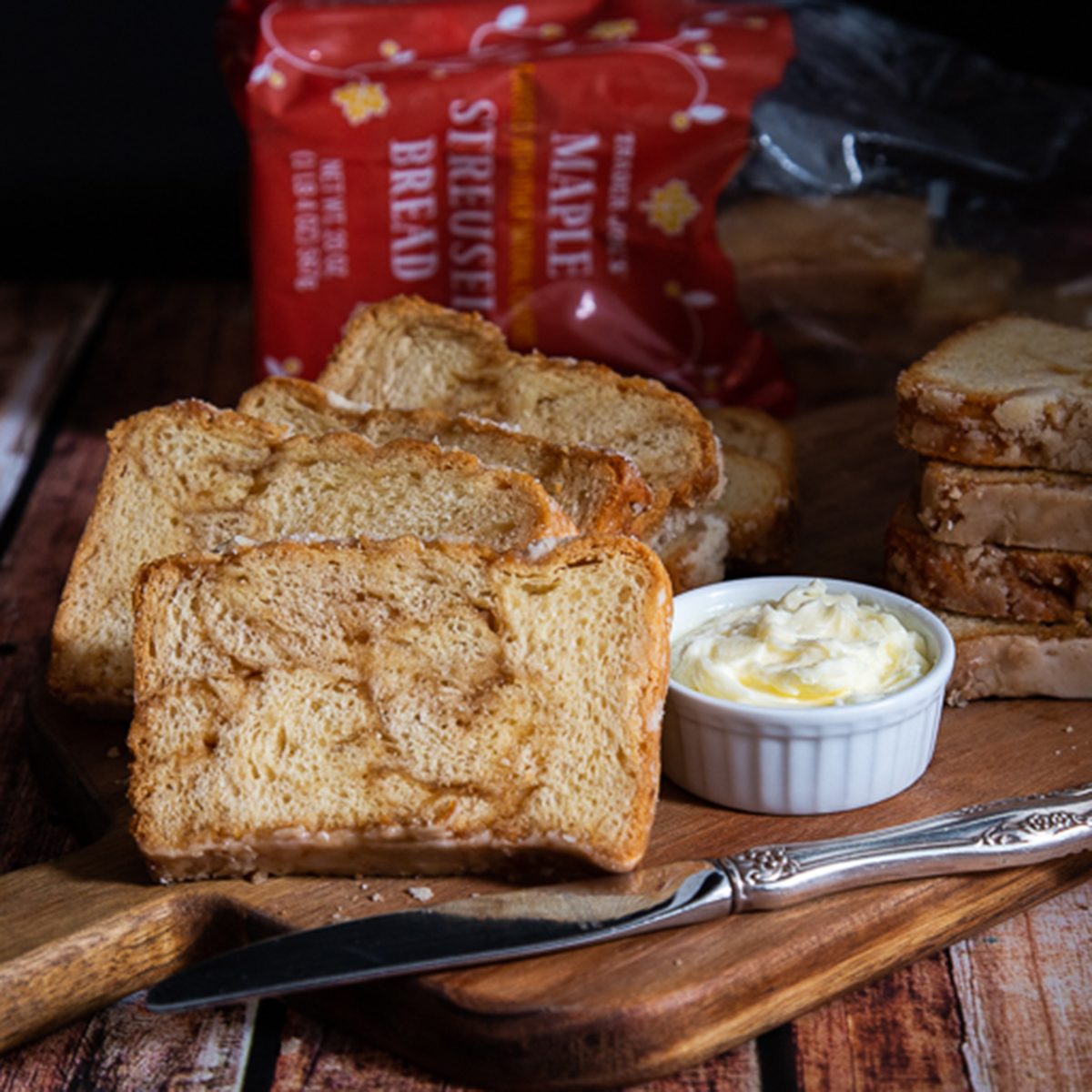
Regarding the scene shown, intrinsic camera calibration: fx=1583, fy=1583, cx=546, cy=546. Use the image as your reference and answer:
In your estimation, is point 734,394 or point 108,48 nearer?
point 734,394

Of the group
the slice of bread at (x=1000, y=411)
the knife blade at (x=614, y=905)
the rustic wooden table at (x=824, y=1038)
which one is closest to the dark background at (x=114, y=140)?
the slice of bread at (x=1000, y=411)

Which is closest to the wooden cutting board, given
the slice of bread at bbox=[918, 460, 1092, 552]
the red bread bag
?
the slice of bread at bbox=[918, 460, 1092, 552]

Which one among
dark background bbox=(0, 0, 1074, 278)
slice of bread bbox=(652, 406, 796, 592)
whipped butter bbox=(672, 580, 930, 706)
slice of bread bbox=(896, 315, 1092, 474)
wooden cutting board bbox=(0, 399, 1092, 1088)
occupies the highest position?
slice of bread bbox=(896, 315, 1092, 474)

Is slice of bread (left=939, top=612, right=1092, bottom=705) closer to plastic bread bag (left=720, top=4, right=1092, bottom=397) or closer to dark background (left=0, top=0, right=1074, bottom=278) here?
plastic bread bag (left=720, top=4, right=1092, bottom=397)

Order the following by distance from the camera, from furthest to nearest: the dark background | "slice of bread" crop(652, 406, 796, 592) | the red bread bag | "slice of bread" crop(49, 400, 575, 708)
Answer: the dark background < the red bread bag < "slice of bread" crop(652, 406, 796, 592) < "slice of bread" crop(49, 400, 575, 708)

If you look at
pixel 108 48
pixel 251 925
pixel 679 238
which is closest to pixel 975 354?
pixel 679 238

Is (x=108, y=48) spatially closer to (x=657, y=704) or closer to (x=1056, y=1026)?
(x=657, y=704)

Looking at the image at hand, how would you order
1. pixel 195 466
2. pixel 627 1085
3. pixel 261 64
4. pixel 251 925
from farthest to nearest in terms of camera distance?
1. pixel 261 64
2. pixel 195 466
3. pixel 251 925
4. pixel 627 1085
